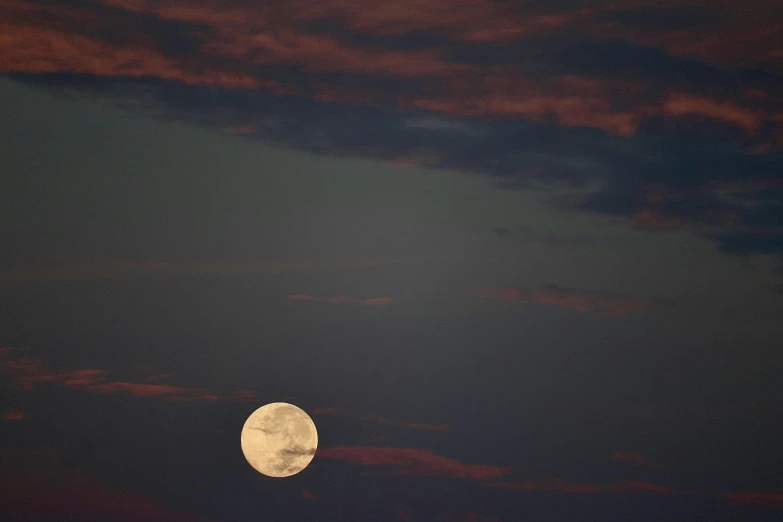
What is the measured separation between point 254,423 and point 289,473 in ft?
13.6

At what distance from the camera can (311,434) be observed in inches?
1521

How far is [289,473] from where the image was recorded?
39.2m

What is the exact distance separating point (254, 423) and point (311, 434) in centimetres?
379

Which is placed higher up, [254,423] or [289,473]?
[254,423]

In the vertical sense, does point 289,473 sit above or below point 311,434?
below

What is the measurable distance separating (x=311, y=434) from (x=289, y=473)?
3.23 m
